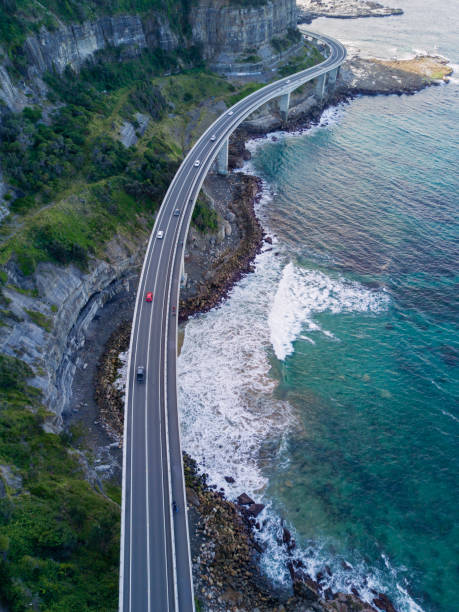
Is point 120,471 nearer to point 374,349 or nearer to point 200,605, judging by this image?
point 200,605

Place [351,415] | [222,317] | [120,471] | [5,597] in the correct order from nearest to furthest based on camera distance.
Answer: [5,597] → [120,471] → [351,415] → [222,317]

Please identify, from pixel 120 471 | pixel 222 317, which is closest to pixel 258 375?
pixel 222 317

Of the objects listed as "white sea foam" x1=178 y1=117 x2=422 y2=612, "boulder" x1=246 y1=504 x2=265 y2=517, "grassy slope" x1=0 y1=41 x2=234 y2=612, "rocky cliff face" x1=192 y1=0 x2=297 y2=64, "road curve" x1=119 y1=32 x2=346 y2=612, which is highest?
"rocky cliff face" x1=192 y1=0 x2=297 y2=64

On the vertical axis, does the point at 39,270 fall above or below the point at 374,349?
above

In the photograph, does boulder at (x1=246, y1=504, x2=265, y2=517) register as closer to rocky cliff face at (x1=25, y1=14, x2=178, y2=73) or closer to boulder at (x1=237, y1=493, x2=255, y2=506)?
boulder at (x1=237, y1=493, x2=255, y2=506)

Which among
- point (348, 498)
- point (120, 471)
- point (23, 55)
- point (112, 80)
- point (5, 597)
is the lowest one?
point (348, 498)

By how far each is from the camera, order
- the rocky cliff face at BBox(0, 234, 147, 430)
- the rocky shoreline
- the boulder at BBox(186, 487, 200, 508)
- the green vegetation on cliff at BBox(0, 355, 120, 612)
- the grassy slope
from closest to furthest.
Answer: the green vegetation on cliff at BBox(0, 355, 120, 612), the grassy slope, the rocky shoreline, the boulder at BBox(186, 487, 200, 508), the rocky cliff face at BBox(0, 234, 147, 430)

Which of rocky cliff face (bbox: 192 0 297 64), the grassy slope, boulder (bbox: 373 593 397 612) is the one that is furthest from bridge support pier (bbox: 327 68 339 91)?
boulder (bbox: 373 593 397 612)
